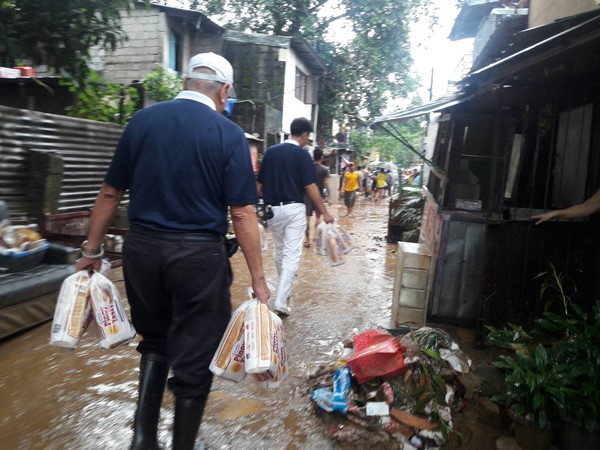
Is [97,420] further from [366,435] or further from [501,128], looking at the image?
[501,128]

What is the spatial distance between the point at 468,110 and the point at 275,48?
12.2 metres

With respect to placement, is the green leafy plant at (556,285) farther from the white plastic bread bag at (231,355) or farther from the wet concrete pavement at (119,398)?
the white plastic bread bag at (231,355)

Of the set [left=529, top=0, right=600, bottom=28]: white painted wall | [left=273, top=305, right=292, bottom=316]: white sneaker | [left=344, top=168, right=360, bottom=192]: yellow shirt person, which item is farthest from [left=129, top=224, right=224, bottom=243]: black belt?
[left=344, top=168, right=360, bottom=192]: yellow shirt person

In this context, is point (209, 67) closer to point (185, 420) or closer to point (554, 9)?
point (185, 420)

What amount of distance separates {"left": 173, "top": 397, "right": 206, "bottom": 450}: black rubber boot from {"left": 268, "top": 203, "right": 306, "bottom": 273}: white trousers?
259 cm

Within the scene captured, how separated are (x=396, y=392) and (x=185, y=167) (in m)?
1.99

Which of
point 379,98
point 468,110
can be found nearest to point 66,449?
point 468,110

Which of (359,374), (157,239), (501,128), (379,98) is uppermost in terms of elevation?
(379,98)

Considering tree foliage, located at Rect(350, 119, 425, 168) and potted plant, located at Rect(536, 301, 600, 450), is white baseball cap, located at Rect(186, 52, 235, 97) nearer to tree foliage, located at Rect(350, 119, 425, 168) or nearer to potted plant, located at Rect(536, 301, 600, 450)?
potted plant, located at Rect(536, 301, 600, 450)

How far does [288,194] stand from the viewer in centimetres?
455

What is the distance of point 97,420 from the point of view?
2.84m

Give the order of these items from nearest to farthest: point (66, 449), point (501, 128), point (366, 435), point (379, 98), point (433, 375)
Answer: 1. point (66, 449)
2. point (366, 435)
3. point (433, 375)
4. point (501, 128)
5. point (379, 98)

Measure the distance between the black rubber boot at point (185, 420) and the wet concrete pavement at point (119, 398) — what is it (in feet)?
1.77

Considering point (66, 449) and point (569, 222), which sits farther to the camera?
point (569, 222)
